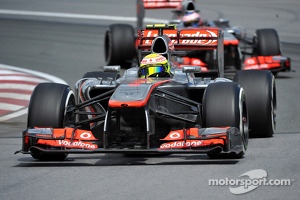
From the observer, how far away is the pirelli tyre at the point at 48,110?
10961mm

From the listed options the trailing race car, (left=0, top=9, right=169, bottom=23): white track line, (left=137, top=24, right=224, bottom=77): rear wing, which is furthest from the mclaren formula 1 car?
(left=0, top=9, right=169, bottom=23): white track line

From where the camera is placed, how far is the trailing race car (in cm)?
1989

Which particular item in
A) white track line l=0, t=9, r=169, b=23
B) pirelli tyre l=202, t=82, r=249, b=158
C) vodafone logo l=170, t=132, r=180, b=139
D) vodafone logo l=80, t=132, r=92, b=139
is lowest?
white track line l=0, t=9, r=169, b=23

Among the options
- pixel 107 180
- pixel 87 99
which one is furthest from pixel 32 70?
pixel 107 180

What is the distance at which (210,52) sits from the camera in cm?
1998

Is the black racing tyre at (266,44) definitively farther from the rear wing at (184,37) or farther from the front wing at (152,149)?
the front wing at (152,149)

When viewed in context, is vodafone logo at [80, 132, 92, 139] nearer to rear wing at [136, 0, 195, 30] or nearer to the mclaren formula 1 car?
the mclaren formula 1 car

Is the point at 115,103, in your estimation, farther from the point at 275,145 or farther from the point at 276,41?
the point at 276,41

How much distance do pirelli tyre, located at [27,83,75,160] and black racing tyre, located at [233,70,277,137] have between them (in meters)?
2.47

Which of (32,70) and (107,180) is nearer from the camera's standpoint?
(107,180)

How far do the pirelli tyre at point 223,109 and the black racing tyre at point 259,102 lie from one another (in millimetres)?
1267

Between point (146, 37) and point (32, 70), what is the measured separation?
8031mm

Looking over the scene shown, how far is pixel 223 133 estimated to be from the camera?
10328 mm

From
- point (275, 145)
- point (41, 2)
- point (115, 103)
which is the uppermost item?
point (115, 103)
